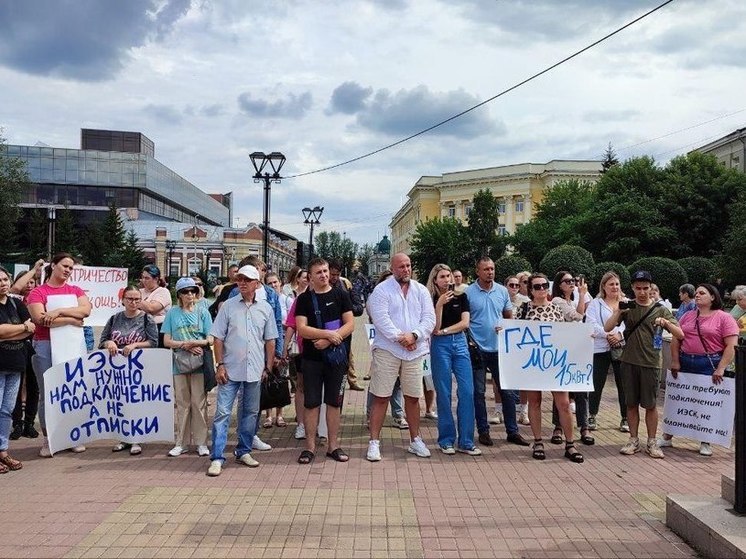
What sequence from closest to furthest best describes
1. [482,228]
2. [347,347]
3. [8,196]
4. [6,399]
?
[6,399] → [347,347] → [8,196] → [482,228]

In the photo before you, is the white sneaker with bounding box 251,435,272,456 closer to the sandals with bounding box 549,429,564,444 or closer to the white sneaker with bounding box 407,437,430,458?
the white sneaker with bounding box 407,437,430,458

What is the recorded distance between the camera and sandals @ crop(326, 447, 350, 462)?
255 inches

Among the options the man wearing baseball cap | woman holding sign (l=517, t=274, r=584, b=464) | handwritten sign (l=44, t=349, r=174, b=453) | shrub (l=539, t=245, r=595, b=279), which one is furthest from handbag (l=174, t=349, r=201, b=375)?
shrub (l=539, t=245, r=595, b=279)

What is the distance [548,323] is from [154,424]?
170 inches

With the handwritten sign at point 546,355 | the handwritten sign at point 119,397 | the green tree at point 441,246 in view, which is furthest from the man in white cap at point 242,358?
the green tree at point 441,246

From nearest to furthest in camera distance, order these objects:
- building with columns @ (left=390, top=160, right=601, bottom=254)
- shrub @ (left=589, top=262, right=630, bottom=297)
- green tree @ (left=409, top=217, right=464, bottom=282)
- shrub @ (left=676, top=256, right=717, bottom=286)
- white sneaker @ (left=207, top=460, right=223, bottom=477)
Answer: white sneaker @ (left=207, top=460, right=223, bottom=477), shrub @ (left=589, top=262, right=630, bottom=297), shrub @ (left=676, top=256, right=717, bottom=286), green tree @ (left=409, top=217, right=464, bottom=282), building with columns @ (left=390, top=160, right=601, bottom=254)

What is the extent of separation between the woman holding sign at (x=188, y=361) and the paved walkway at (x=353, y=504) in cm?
28

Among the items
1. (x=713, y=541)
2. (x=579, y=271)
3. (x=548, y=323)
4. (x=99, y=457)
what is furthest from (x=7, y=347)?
(x=579, y=271)

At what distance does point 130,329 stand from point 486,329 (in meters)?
3.90

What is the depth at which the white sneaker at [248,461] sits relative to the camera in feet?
20.5

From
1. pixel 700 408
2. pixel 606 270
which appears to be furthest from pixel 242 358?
pixel 606 270

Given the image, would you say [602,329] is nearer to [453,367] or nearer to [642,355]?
[642,355]

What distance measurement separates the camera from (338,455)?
6.50m

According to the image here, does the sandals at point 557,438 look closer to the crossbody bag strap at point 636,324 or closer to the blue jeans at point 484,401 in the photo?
the blue jeans at point 484,401
